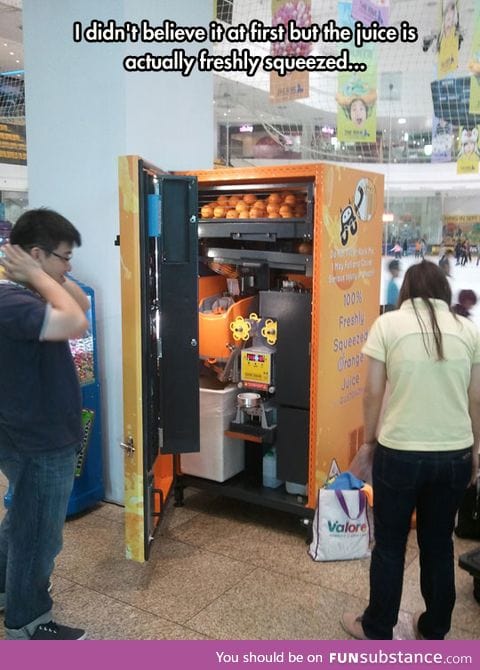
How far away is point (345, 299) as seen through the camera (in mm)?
3451

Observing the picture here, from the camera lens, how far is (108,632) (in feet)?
8.41

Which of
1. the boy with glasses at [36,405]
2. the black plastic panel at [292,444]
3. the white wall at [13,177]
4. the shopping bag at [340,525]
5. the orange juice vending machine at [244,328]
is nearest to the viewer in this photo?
the boy with glasses at [36,405]

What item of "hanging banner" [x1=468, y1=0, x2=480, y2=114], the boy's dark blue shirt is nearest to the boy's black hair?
the boy's dark blue shirt

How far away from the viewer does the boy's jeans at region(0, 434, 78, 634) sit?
2.27 m

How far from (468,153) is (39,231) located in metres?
4.81

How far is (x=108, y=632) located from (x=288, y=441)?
136cm

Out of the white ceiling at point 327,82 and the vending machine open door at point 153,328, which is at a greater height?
the white ceiling at point 327,82

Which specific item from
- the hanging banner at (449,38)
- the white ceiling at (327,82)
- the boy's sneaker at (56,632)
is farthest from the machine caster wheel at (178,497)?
the white ceiling at (327,82)

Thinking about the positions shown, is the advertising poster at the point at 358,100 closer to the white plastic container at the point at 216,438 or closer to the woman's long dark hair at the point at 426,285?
the white plastic container at the point at 216,438

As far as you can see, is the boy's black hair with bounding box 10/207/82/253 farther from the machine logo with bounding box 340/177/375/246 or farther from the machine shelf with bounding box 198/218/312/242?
the machine logo with bounding box 340/177/375/246

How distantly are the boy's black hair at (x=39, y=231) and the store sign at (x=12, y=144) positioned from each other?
325 inches

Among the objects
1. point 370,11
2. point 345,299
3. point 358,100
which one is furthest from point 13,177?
point 345,299

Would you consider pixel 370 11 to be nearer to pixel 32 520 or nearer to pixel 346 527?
pixel 346 527

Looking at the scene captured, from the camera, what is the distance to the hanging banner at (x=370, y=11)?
14.5 ft
